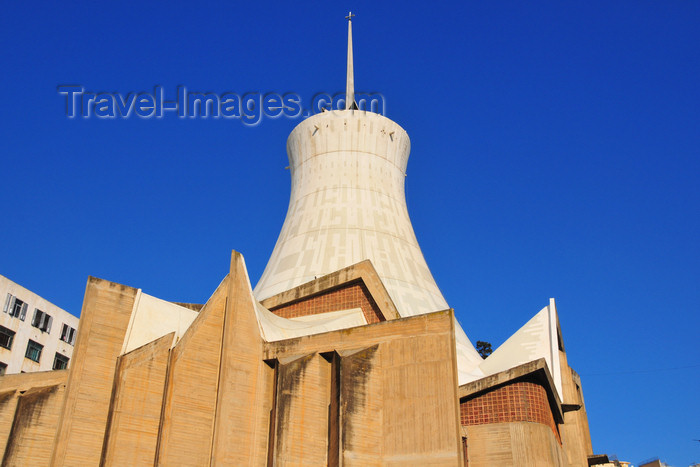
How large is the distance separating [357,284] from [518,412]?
618cm

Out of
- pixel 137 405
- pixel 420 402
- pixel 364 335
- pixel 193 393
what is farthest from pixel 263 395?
pixel 420 402

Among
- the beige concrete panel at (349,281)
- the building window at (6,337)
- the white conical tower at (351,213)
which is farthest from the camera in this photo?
the building window at (6,337)

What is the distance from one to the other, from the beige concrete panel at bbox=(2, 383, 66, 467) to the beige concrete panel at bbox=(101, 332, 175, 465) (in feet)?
5.71

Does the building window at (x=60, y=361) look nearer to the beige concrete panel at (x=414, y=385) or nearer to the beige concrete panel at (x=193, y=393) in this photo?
the beige concrete panel at (x=193, y=393)

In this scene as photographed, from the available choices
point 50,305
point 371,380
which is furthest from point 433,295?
point 50,305

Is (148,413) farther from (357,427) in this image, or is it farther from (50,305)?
(50,305)

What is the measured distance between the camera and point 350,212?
91.4ft

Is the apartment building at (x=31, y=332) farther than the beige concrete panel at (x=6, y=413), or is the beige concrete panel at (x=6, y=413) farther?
the apartment building at (x=31, y=332)

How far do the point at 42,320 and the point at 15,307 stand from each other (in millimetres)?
2455

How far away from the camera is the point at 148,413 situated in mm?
15875

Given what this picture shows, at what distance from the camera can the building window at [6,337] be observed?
3262 cm

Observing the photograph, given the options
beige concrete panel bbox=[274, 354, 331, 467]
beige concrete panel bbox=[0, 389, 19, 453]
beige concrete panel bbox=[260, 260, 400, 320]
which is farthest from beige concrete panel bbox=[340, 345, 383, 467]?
beige concrete panel bbox=[0, 389, 19, 453]

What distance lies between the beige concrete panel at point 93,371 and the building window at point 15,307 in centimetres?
1834

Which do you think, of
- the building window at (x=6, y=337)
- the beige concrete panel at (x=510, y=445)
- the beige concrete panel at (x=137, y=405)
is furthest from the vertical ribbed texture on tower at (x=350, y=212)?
the building window at (x=6, y=337)
